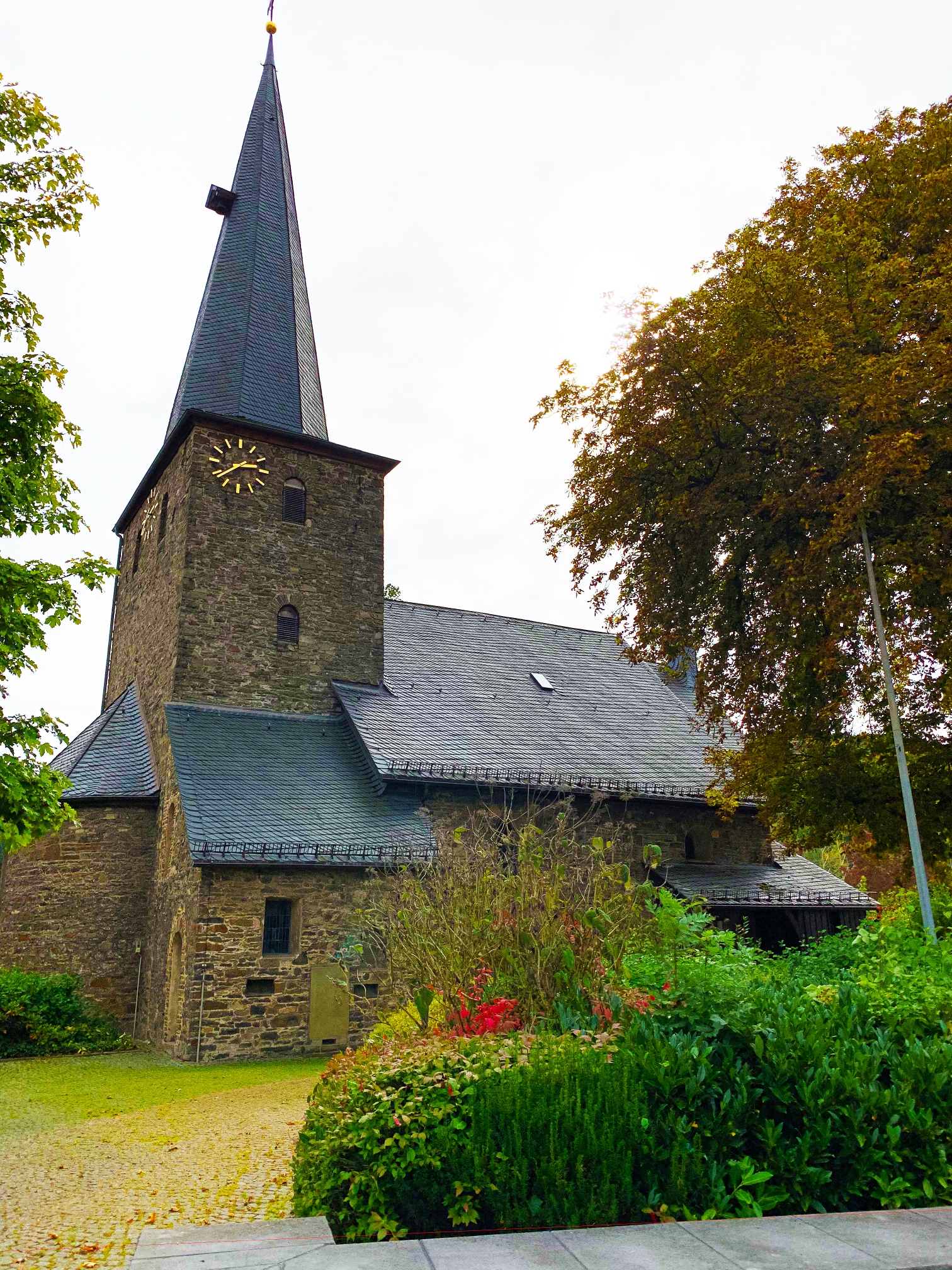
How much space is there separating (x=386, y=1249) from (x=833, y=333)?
10.4 meters

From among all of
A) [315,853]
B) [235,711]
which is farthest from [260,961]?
[235,711]

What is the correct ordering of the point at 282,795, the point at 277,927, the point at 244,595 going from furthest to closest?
the point at 244,595
the point at 282,795
the point at 277,927

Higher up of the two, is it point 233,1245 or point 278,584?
point 278,584

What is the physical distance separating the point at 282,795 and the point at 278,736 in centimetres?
191

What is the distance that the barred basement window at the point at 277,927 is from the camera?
1395 cm

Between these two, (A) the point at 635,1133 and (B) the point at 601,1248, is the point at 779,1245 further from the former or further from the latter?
(A) the point at 635,1133

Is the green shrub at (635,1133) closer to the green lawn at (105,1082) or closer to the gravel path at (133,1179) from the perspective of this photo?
the gravel path at (133,1179)

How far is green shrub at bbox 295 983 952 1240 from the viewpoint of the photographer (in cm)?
454

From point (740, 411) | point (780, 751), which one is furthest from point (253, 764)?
point (740, 411)

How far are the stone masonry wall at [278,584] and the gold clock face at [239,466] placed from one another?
0.11 metres

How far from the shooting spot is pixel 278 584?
1872cm

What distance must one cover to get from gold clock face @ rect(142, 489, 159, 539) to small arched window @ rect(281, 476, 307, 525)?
10.2 ft

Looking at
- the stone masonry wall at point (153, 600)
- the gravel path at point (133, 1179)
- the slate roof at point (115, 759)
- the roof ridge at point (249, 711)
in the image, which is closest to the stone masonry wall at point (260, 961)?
the slate roof at point (115, 759)

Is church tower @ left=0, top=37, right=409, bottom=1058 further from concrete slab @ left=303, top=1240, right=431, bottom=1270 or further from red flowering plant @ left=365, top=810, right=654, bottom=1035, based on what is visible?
concrete slab @ left=303, top=1240, right=431, bottom=1270
